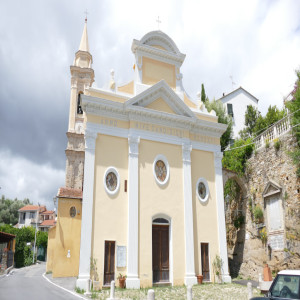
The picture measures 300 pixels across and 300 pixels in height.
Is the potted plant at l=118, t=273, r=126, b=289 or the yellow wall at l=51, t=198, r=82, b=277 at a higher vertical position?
the yellow wall at l=51, t=198, r=82, b=277

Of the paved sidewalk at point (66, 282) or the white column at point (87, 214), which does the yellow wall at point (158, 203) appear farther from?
the paved sidewalk at point (66, 282)

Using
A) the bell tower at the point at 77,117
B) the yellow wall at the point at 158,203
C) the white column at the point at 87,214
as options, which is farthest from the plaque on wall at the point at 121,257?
the bell tower at the point at 77,117

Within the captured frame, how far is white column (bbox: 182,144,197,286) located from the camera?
14195 millimetres

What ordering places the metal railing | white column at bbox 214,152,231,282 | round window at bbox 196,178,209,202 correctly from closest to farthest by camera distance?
the metal railing
white column at bbox 214,152,231,282
round window at bbox 196,178,209,202

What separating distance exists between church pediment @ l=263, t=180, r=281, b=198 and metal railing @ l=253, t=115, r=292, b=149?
235cm

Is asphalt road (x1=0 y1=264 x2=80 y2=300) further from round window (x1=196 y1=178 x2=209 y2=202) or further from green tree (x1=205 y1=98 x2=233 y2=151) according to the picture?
green tree (x1=205 y1=98 x2=233 y2=151)

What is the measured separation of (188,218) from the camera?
49.0 feet

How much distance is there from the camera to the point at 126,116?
48.9 feet

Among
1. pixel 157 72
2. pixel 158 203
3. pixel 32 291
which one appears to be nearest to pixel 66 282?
pixel 32 291

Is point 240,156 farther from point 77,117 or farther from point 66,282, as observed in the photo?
point 77,117

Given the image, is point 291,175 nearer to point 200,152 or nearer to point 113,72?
point 200,152

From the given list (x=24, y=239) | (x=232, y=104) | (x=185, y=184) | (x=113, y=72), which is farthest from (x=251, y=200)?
(x=24, y=239)

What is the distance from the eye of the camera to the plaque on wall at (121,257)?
13.0 metres

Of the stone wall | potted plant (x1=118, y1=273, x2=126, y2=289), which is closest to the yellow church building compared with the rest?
potted plant (x1=118, y1=273, x2=126, y2=289)
